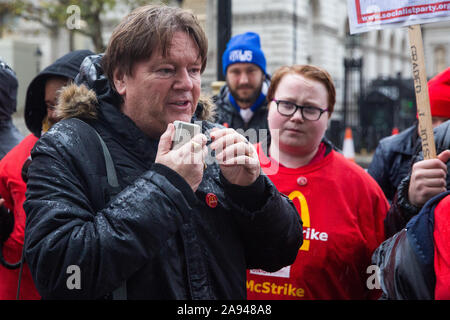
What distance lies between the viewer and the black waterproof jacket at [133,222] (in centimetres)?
165

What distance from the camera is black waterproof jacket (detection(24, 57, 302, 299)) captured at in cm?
165

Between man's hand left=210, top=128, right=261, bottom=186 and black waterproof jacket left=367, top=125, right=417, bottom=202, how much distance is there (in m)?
2.45

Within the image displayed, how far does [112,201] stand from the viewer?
1.71m

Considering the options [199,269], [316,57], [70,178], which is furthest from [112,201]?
[316,57]

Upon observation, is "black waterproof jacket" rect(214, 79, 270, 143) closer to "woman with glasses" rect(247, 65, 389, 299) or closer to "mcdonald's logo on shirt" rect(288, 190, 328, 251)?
"woman with glasses" rect(247, 65, 389, 299)

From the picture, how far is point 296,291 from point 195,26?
156 cm

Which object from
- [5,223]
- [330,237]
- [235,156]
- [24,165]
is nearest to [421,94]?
[235,156]

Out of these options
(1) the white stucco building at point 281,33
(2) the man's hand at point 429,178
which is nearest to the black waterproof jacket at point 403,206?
(2) the man's hand at point 429,178

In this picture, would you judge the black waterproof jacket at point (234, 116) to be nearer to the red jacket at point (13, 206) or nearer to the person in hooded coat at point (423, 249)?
the red jacket at point (13, 206)

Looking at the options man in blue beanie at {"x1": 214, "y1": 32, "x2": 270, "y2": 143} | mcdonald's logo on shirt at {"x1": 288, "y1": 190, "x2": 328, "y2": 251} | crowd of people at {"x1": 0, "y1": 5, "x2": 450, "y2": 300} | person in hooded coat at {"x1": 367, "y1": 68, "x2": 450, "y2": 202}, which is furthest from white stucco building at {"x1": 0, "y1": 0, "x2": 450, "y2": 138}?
crowd of people at {"x1": 0, "y1": 5, "x2": 450, "y2": 300}

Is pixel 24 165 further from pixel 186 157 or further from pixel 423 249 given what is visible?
pixel 423 249

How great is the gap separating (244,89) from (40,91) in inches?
93.7

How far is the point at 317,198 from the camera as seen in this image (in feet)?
10.2
